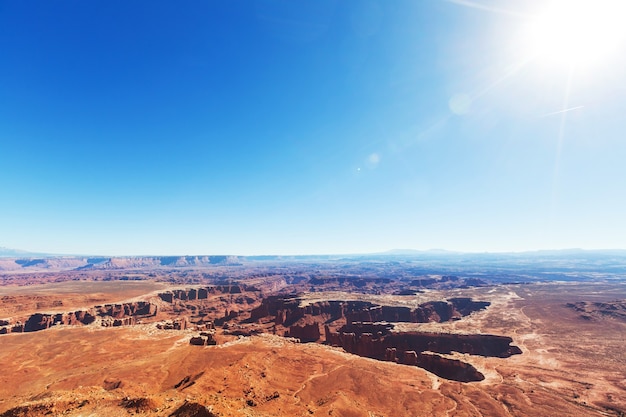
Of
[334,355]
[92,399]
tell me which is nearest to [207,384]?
[92,399]

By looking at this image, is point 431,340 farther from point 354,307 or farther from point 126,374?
point 126,374

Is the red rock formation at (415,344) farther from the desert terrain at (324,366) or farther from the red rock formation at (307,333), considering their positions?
the red rock formation at (307,333)

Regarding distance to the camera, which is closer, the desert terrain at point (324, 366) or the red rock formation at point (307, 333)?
the desert terrain at point (324, 366)

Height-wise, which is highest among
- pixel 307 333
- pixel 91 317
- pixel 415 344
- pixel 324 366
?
pixel 324 366

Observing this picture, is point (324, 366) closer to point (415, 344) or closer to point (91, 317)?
point (415, 344)

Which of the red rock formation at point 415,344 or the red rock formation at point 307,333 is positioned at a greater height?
the red rock formation at point 415,344

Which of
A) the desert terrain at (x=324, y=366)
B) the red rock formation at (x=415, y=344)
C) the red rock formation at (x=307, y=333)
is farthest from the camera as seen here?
the red rock formation at (x=307, y=333)

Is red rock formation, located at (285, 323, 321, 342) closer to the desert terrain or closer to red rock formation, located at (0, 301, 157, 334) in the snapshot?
the desert terrain

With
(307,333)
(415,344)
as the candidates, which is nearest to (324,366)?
(415,344)

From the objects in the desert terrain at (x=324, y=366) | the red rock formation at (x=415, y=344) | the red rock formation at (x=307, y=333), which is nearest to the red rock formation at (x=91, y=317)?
the desert terrain at (x=324, y=366)

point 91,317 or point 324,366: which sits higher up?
point 324,366

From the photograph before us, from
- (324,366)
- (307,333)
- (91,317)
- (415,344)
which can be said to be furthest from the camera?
(91,317)
